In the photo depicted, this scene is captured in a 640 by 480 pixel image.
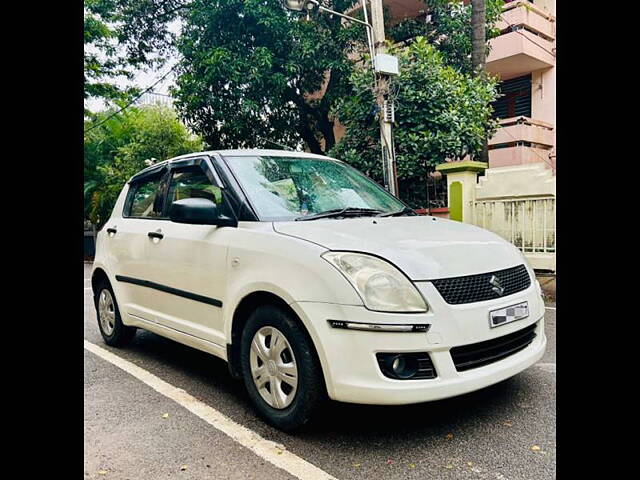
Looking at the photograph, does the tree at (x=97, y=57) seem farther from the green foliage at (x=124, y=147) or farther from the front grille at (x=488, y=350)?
the front grille at (x=488, y=350)

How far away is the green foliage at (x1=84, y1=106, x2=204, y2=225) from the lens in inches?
651

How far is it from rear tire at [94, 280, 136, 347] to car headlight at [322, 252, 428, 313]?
9.29ft

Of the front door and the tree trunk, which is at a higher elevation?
the tree trunk

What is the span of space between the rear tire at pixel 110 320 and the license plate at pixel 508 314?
3287mm

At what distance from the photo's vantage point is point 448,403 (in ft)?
10.2

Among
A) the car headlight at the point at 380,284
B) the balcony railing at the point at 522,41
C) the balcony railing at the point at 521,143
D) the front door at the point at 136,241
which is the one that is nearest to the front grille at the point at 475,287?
the car headlight at the point at 380,284

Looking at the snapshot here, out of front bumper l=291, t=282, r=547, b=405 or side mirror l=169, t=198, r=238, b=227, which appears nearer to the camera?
front bumper l=291, t=282, r=547, b=405

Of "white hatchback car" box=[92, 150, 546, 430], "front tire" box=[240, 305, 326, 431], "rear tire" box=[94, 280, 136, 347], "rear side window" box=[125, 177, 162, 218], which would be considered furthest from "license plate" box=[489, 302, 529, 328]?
"rear tire" box=[94, 280, 136, 347]

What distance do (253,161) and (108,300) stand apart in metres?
2.19

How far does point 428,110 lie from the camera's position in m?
9.20

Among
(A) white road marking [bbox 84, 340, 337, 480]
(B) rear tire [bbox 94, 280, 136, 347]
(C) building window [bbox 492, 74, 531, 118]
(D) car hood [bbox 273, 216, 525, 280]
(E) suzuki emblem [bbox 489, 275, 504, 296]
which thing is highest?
(C) building window [bbox 492, 74, 531, 118]

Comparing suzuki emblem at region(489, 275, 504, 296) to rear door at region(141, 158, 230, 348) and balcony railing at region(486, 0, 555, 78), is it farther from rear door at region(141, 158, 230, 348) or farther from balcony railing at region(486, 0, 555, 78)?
balcony railing at region(486, 0, 555, 78)

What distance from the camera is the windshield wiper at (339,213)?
3168mm
